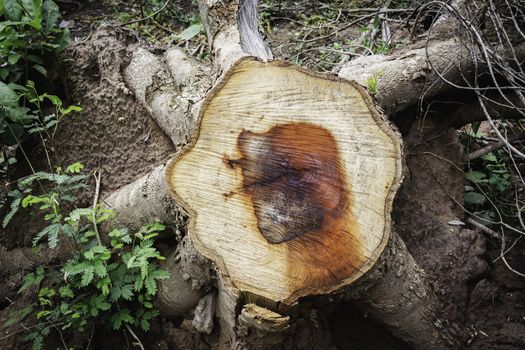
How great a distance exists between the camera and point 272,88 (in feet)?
5.85

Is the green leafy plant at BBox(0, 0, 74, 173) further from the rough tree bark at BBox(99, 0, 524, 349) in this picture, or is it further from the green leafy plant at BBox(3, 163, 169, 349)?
the rough tree bark at BBox(99, 0, 524, 349)

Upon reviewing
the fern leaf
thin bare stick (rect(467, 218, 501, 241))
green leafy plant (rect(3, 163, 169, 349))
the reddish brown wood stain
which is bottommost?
thin bare stick (rect(467, 218, 501, 241))

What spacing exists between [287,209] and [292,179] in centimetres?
12

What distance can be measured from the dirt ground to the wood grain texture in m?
0.56

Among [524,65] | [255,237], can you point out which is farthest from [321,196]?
[524,65]

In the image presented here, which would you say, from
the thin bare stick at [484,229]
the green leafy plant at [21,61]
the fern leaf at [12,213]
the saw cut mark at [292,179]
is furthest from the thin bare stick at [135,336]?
the thin bare stick at [484,229]

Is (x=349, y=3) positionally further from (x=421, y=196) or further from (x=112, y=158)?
(x=112, y=158)

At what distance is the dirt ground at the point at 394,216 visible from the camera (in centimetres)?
211

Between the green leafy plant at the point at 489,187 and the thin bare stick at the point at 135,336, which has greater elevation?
the green leafy plant at the point at 489,187

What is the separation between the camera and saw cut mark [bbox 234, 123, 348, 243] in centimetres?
154

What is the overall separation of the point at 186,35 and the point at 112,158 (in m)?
1.47

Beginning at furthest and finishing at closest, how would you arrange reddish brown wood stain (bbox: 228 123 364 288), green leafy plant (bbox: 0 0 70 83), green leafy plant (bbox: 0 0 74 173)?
green leafy plant (bbox: 0 0 70 83), green leafy plant (bbox: 0 0 74 173), reddish brown wood stain (bbox: 228 123 364 288)

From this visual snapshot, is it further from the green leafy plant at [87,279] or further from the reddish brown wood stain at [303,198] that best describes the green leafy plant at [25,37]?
the reddish brown wood stain at [303,198]

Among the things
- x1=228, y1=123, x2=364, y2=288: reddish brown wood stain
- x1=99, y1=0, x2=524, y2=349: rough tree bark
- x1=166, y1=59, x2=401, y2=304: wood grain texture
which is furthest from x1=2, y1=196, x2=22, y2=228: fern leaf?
x1=228, y1=123, x2=364, y2=288: reddish brown wood stain
